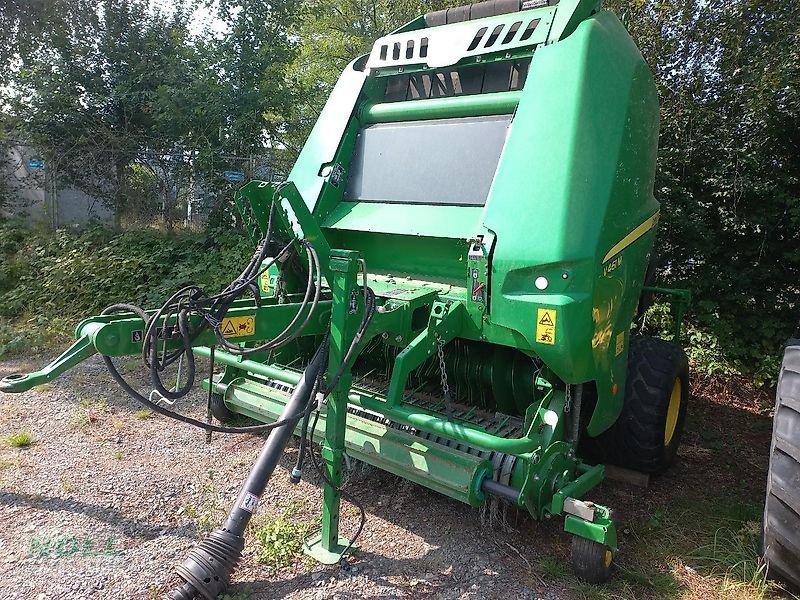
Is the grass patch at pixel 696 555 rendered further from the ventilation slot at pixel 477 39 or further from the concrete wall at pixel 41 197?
the concrete wall at pixel 41 197

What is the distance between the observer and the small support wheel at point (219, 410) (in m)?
3.94

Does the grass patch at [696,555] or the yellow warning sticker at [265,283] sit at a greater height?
the yellow warning sticker at [265,283]

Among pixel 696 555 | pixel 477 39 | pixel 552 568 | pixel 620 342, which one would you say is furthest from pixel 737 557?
pixel 477 39

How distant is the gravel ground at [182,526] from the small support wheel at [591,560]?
117mm

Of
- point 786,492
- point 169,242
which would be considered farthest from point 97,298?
point 786,492

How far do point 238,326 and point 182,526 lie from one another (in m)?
1.12

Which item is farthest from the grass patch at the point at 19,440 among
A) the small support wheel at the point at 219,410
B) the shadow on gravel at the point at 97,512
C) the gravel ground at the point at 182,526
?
the small support wheel at the point at 219,410

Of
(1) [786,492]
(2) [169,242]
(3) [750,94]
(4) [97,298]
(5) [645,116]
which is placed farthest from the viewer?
(2) [169,242]

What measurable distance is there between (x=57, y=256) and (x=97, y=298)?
1259mm

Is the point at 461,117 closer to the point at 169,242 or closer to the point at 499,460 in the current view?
the point at 499,460

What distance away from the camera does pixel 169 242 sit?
797 cm

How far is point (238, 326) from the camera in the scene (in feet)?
8.14
